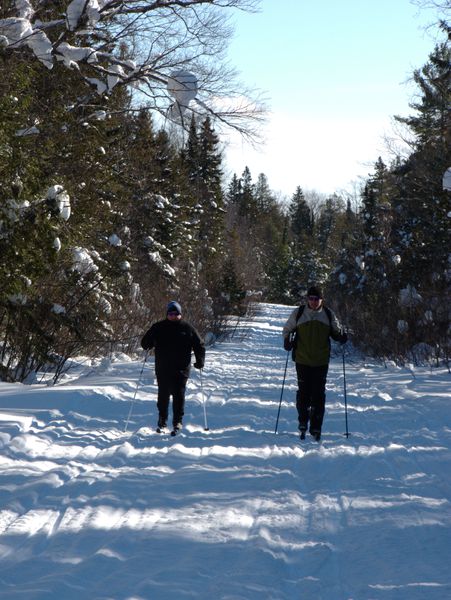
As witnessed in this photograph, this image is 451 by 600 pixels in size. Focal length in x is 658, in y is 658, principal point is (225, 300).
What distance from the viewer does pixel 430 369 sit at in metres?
17.9

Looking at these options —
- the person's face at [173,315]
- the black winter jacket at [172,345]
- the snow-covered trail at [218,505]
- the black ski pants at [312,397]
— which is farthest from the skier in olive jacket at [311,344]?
the person's face at [173,315]

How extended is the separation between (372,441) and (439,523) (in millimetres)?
3513

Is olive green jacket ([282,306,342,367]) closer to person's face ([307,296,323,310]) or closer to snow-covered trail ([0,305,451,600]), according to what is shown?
person's face ([307,296,323,310])

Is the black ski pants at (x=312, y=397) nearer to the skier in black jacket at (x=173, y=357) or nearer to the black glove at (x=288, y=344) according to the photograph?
the black glove at (x=288, y=344)

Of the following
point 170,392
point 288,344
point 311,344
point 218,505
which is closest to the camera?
point 218,505

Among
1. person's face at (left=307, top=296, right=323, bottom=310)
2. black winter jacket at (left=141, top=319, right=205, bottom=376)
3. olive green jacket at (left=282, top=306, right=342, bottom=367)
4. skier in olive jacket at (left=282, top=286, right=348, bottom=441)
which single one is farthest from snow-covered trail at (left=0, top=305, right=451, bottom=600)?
person's face at (left=307, top=296, right=323, bottom=310)

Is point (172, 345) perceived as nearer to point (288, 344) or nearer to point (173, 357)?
point (173, 357)

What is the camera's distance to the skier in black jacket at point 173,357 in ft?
31.3

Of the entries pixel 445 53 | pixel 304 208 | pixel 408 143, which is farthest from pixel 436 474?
pixel 304 208

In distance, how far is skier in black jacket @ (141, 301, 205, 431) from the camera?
31.3 ft

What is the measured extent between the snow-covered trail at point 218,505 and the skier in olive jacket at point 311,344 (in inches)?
25.3

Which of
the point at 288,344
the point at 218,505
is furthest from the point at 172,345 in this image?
the point at 218,505

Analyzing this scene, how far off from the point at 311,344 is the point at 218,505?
14.4ft

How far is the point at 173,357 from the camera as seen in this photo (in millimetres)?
9625
